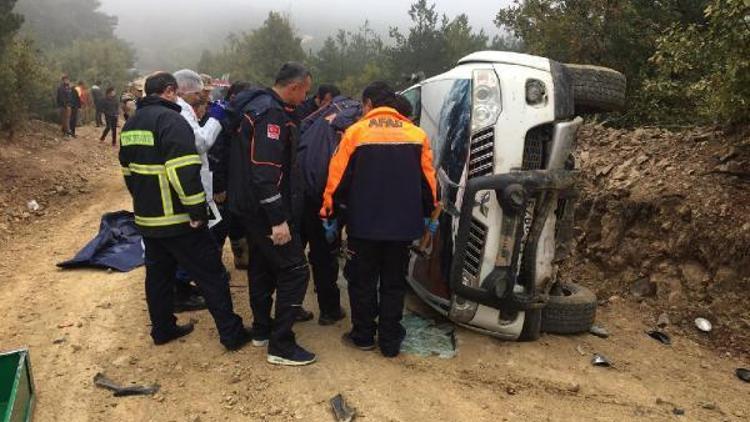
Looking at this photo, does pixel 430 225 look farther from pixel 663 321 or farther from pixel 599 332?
pixel 663 321

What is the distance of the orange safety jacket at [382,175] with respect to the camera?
13.2 ft

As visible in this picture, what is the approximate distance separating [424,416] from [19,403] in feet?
7.18

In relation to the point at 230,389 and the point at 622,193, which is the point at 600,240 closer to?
the point at 622,193

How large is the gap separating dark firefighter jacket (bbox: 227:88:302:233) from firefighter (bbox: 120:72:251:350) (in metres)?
0.27

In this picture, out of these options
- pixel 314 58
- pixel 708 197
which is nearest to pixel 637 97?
pixel 708 197

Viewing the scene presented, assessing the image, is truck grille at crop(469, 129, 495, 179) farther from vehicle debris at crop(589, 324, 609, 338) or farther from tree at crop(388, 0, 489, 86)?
tree at crop(388, 0, 489, 86)

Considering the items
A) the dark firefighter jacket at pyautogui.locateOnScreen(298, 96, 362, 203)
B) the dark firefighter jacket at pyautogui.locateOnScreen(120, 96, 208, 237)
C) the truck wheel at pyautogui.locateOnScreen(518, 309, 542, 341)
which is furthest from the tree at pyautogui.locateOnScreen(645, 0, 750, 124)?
the dark firefighter jacket at pyautogui.locateOnScreen(120, 96, 208, 237)

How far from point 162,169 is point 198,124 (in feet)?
3.41

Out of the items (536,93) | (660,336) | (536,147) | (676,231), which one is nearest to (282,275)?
(536,147)

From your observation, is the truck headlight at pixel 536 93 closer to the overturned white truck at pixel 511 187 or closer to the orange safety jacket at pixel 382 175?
the overturned white truck at pixel 511 187

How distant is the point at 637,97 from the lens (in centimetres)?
890

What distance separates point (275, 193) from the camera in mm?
3842

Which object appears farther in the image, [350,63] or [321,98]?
[350,63]

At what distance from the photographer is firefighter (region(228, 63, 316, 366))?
152 inches
